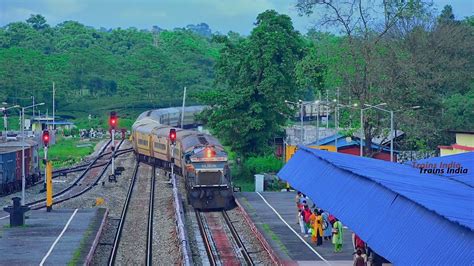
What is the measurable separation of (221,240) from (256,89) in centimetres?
2214

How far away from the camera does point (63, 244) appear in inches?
1142

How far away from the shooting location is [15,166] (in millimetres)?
45562

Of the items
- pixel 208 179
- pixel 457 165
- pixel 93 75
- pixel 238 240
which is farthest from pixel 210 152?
pixel 93 75

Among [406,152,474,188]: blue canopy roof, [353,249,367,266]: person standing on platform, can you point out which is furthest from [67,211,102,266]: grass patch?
[406,152,474,188]: blue canopy roof

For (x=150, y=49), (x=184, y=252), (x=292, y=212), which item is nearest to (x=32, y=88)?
(x=150, y=49)

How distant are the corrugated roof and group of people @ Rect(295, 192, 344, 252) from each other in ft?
3.35

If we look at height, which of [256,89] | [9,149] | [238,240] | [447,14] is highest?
[447,14]

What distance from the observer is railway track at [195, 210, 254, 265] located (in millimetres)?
28672

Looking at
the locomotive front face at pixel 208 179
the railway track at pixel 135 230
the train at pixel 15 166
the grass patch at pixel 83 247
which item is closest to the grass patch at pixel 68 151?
the train at pixel 15 166

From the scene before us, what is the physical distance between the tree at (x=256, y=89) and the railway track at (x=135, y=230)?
716cm

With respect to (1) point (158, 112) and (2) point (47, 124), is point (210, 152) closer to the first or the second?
(1) point (158, 112)

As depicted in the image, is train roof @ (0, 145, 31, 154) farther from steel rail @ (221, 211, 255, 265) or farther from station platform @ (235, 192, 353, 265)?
steel rail @ (221, 211, 255, 265)

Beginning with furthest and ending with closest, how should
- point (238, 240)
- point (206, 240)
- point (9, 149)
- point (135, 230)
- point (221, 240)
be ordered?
point (9, 149) < point (135, 230) < point (221, 240) < point (206, 240) < point (238, 240)

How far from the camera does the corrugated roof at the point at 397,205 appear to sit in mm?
17203
